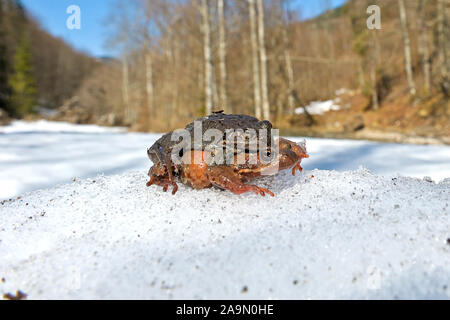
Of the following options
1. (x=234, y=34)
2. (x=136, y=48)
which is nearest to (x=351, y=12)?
(x=234, y=34)

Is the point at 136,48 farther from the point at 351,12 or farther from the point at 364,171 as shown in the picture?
the point at 364,171

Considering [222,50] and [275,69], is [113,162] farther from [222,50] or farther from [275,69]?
[275,69]

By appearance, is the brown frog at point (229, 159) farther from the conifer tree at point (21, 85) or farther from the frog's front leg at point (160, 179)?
the conifer tree at point (21, 85)

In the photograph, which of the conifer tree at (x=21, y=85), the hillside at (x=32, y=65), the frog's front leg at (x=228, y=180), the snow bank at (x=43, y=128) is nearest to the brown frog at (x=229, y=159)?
the frog's front leg at (x=228, y=180)

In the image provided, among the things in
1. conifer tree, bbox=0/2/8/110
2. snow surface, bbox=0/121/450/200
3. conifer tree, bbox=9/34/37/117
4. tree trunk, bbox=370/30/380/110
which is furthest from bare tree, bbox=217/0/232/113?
conifer tree, bbox=9/34/37/117

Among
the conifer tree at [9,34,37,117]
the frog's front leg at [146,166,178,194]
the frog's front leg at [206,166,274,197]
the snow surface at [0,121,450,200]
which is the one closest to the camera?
the frog's front leg at [206,166,274,197]

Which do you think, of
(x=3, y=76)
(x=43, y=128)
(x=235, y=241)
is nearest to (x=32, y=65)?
(x=3, y=76)

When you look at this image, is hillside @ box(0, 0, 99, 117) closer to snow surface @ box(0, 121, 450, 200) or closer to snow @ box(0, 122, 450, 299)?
snow surface @ box(0, 121, 450, 200)

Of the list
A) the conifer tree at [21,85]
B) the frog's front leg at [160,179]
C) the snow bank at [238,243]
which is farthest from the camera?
the conifer tree at [21,85]
